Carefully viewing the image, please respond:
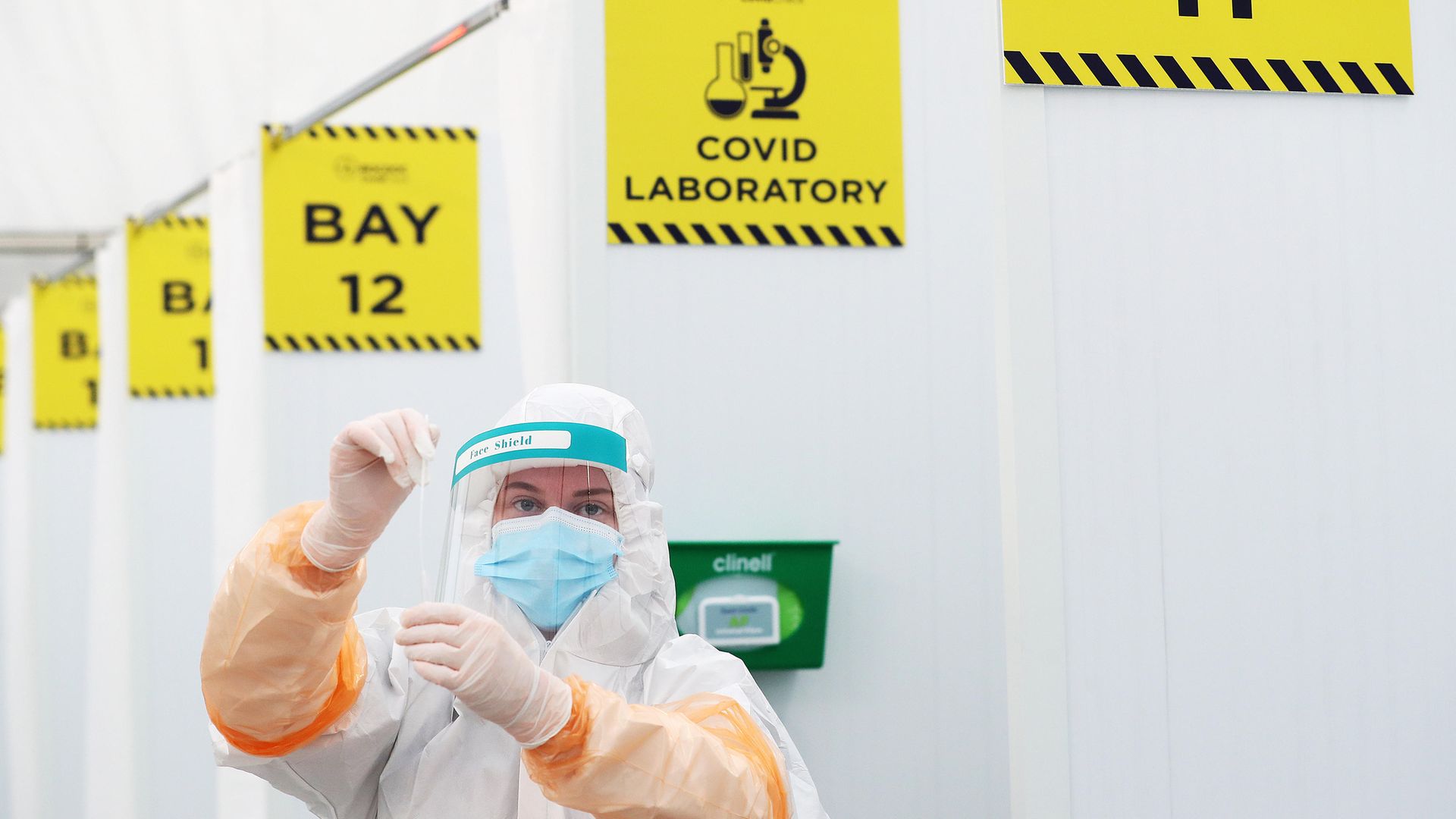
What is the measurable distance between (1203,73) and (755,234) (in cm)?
94

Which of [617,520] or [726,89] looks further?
[726,89]

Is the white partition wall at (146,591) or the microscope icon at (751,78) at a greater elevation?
the microscope icon at (751,78)

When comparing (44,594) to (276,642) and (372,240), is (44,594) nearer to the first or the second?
(372,240)

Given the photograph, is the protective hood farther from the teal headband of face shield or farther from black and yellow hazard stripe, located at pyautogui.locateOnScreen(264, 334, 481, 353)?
black and yellow hazard stripe, located at pyautogui.locateOnScreen(264, 334, 481, 353)

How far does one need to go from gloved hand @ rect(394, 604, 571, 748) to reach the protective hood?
0.24 meters

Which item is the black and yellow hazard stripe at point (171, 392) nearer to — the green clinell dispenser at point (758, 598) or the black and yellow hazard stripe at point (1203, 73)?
the green clinell dispenser at point (758, 598)

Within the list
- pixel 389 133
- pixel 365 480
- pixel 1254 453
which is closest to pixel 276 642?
pixel 365 480

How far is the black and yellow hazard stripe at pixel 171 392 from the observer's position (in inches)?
167

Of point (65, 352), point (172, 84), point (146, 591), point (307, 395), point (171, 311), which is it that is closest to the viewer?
point (307, 395)

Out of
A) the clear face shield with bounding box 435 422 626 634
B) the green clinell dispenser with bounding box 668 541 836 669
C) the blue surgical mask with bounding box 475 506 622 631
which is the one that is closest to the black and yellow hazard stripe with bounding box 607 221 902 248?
the green clinell dispenser with bounding box 668 541 836 669

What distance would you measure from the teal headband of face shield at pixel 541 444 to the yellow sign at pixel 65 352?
3.96 metres

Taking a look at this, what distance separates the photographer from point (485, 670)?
1.46m

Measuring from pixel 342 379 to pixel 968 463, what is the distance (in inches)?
70.0

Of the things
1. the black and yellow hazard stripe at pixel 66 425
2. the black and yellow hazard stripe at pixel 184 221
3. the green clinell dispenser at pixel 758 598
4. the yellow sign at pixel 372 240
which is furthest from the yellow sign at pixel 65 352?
the green clinell dispenser at pixel 758 598
